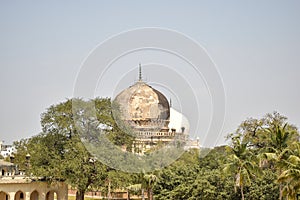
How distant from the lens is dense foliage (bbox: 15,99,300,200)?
33594 millimetres

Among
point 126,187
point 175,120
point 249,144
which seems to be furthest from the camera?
point 175,120

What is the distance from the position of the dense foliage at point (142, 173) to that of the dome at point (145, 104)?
18594 mm

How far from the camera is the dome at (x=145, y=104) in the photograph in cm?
6112

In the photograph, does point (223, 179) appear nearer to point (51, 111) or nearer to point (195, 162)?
point (195, 162)

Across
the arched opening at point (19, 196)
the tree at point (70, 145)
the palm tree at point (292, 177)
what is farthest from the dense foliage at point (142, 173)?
the palm tree at point (292, 177)

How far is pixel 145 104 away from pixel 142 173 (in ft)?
85.4

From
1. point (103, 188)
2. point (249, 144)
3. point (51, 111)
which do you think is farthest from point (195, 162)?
point (51, 111)

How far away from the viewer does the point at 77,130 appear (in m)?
38.8

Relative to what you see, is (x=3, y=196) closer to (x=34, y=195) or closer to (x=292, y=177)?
(x=34, y=195)

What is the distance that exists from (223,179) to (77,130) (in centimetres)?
1062

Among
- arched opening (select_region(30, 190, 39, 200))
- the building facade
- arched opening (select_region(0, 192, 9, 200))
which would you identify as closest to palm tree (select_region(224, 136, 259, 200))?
the building facade

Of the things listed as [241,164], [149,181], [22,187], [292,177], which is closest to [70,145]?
[22,187]

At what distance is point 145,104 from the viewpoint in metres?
62.4

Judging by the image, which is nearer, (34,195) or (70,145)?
(70,145)
